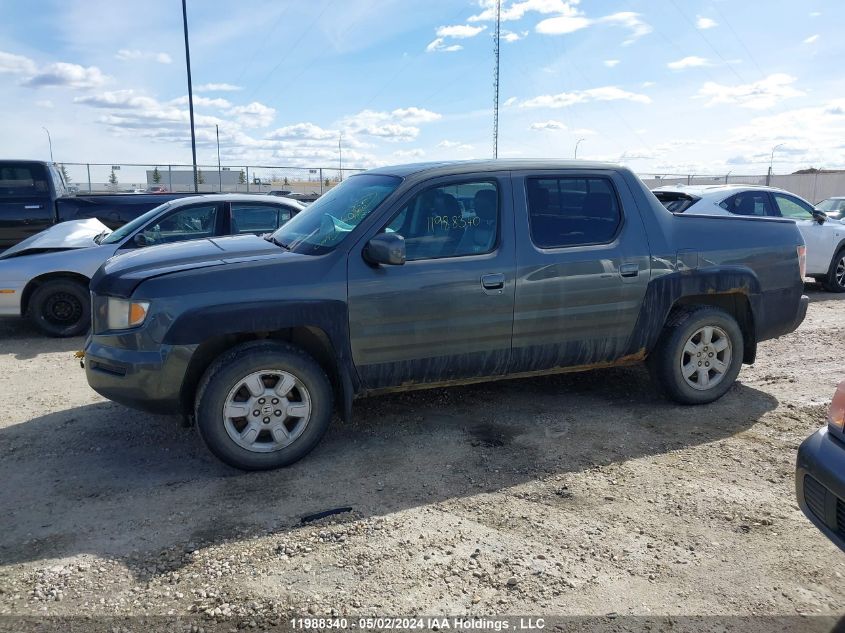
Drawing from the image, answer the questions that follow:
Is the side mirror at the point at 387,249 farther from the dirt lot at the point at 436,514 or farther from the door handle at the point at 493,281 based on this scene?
the dirt lot at the point at 436,514

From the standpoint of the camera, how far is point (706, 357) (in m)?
5.13

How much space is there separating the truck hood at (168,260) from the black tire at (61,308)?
3.55 m

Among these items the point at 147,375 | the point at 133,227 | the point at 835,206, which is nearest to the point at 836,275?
the point at 835,206

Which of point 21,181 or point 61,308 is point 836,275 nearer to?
point 61,308

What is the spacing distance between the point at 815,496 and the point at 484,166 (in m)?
2.82

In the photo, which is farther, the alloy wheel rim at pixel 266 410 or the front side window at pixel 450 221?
the front side window at pixel 450 221

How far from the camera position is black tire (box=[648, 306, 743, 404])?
4.98 m

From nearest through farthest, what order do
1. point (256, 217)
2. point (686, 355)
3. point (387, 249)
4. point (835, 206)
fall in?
point (387, 249) < point (686, 355) < point (256, 217) < point (835, 206)

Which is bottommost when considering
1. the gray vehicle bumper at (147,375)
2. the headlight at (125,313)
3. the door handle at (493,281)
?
the gray vehicle bumper at (147,375)

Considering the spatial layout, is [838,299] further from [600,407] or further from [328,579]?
[328,579]

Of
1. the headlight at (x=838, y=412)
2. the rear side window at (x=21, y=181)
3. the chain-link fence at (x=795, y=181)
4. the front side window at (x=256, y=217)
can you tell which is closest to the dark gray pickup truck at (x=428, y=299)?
the headlight at (x=838, y=412)

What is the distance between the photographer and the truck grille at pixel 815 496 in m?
2.69

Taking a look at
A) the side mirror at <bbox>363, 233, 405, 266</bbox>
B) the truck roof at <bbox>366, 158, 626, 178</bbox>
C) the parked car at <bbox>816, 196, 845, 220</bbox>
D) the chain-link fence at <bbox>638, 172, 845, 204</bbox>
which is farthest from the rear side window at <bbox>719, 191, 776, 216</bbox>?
the chain-link fence at <bbox>638, 172, 845, 204</bbox>

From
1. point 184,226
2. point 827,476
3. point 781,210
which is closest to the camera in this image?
point 827,476
